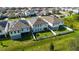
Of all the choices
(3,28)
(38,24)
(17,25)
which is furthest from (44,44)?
(3,28)

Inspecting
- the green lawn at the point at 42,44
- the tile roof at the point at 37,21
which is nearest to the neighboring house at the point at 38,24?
the tile roof at the point at 37,21

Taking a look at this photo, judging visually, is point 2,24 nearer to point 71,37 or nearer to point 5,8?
point 5,8

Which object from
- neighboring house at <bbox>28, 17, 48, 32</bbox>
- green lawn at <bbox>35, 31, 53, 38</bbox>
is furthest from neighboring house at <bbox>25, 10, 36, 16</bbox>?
green lawn at <bbox>35, 31, 53, 38</bbox>

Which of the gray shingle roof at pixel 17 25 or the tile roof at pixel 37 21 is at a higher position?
the tile roof at pixel 37 21

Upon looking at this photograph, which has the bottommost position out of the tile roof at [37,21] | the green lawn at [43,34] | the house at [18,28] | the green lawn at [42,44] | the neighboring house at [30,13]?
the green lawn at [42,44]

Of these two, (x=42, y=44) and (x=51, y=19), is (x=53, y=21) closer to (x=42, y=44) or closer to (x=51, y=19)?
(x=51, y=19)

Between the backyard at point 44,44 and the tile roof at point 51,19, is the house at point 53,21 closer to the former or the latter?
the tile roof at point 51,19
